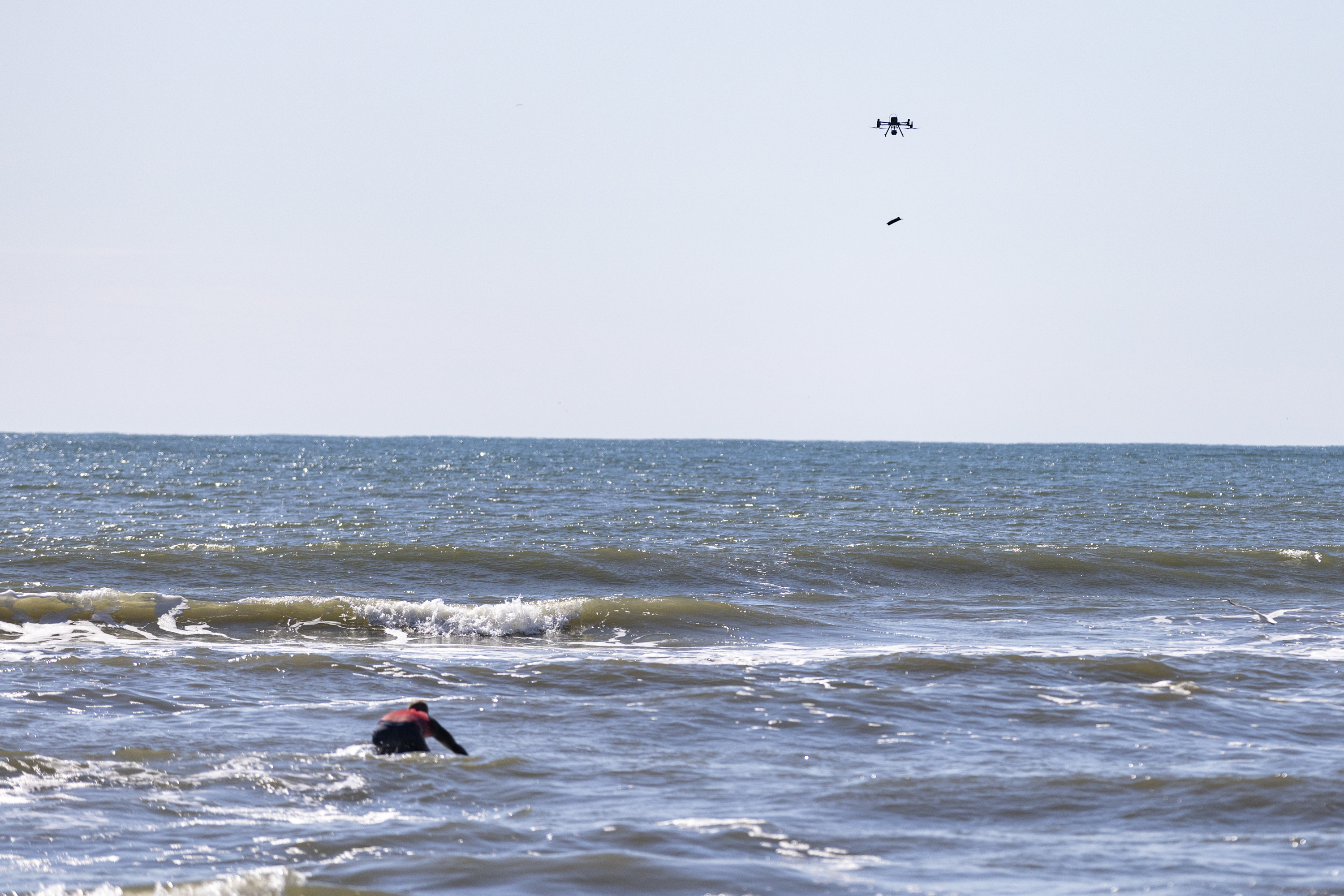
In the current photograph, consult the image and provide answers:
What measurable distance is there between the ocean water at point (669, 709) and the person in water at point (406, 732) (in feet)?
Answer: 0.41

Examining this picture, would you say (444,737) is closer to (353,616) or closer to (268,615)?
(353,616)

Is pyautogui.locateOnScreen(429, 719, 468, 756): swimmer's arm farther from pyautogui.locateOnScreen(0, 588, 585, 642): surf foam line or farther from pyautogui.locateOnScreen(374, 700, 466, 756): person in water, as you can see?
pyautogui.locateOnScreen(0, 588, 585, 642): surf foam line

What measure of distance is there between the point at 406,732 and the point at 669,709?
10.7ft

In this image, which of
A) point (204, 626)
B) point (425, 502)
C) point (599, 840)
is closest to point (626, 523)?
point (425, 502)

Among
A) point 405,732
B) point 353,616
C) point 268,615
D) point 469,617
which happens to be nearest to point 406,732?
point 405,732

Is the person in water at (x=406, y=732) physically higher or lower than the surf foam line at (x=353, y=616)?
higher

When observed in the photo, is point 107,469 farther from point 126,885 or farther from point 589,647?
point 126,885

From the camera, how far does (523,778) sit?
10.2 m

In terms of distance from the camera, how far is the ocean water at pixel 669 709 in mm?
8266

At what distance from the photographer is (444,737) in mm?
10492

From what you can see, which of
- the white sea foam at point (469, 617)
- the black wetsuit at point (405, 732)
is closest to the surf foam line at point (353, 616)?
the white sea foam at point (469, 617)

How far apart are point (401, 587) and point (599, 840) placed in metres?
15.3

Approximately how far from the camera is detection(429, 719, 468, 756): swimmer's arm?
34.4 feet

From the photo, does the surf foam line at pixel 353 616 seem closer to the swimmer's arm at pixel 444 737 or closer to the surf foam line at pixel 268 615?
the surf foam line at pixel 268 615
